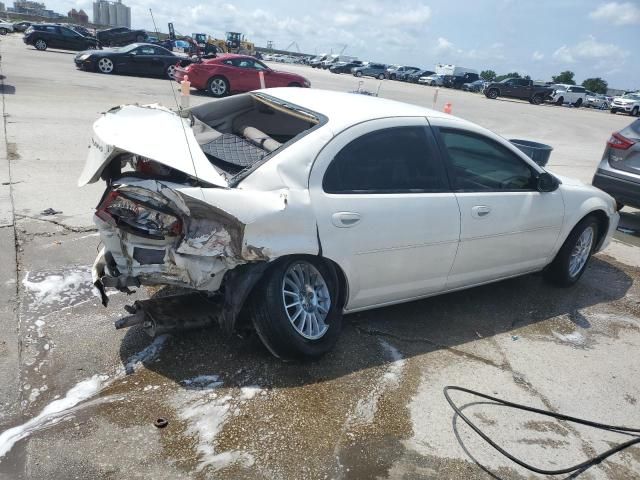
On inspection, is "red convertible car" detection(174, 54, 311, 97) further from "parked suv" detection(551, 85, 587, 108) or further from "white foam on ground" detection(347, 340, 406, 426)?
"parked suv" detection(551, 85, 587, 108)

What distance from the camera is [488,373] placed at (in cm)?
375

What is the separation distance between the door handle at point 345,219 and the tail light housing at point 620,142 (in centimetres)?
560

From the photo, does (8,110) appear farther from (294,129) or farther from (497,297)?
(497,297)

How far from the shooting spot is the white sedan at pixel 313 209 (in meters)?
3.00

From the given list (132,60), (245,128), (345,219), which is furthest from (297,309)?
(132,60)

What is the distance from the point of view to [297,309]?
345 cm

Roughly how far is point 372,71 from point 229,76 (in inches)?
1415

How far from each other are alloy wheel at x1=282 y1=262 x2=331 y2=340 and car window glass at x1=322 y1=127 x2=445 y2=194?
0.57m

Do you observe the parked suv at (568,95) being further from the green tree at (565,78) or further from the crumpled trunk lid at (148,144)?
the crumpled trunk lid at (148,144)

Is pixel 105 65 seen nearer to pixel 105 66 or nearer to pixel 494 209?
pixel 105 66

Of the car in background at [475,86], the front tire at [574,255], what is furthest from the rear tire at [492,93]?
the front tire at [574,255]

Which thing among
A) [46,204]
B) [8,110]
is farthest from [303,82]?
[46,204]

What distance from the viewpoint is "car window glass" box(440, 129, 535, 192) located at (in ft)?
13.3

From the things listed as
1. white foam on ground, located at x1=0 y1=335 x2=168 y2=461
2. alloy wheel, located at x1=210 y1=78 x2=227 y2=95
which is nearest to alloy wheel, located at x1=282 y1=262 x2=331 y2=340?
white foam on ground, located at x1=0 y1=335 x2=168 y2=461
